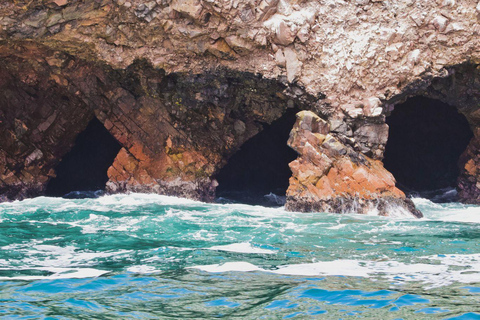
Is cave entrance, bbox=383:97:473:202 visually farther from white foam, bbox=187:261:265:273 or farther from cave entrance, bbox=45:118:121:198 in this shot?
white foam, bbox=187:261:265:273

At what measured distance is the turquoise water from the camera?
5.89 meters

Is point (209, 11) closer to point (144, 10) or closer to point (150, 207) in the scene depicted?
point (144, 10)

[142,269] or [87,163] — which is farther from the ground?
[87,163]

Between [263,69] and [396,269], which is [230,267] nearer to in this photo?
[396,269]

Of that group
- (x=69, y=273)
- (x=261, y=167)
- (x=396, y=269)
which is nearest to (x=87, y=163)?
(x=261, y=167)

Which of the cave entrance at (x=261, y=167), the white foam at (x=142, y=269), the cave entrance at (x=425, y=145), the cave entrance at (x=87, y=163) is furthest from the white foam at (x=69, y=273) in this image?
the cave entrance at (x=425, y=145)

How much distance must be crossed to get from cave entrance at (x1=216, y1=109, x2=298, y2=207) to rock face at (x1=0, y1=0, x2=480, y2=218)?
5.03 metres

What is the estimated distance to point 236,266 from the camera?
838cm

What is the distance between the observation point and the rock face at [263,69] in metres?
16.4

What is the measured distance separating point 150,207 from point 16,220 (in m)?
4.36

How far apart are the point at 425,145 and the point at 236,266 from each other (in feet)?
63.3

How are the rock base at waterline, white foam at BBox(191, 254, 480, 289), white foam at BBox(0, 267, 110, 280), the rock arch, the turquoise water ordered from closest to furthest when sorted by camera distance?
the turquoise water < white foam at BBox(191, 254, 480, 289) < white foam at BBox(0, 267, 110, 280) < the rock base at waterline < the rock arch

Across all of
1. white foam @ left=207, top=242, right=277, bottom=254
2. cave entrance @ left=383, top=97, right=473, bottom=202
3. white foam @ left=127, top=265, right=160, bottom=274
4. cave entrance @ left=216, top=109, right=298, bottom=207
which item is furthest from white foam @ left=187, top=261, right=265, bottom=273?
cave entrance @ left=383, top=97, right=473, bottom=202

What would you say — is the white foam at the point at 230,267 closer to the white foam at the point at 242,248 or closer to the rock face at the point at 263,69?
the white foam at the point at 242,248
